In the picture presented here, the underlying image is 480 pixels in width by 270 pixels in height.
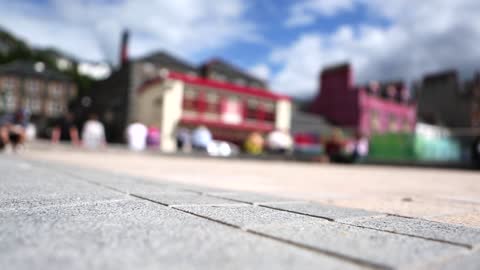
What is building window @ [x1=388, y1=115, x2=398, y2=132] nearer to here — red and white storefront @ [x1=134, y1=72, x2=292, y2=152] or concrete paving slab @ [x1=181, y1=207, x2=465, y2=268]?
red and white storefront @ [x1=134, y1=72, x2=292, y2=152]

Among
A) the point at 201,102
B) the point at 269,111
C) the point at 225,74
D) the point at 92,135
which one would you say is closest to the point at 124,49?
the point at 225,74

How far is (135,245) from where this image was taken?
120 centimetres

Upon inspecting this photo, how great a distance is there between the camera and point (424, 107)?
45.9 m

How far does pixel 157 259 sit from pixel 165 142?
72.8ft

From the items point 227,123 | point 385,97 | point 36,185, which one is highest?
point 385,97

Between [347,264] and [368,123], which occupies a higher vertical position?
[368,123]

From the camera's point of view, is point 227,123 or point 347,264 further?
point 227,123

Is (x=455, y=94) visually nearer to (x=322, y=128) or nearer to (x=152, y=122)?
(x=322, y=128)

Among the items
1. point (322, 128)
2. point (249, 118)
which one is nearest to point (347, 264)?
point (249, 118)

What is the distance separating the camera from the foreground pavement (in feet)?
3.55

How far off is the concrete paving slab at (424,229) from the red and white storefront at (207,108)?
21380 millimetres

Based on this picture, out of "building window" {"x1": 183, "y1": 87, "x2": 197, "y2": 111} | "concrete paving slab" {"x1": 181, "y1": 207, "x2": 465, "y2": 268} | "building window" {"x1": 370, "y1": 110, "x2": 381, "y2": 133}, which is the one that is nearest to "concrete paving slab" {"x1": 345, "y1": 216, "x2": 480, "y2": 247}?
"concrete paving slab" {"x1": 181, "y1": 207, "x2": 465, "y2": 268}

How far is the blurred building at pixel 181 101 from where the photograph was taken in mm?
23438

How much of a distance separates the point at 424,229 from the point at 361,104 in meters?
34.4
